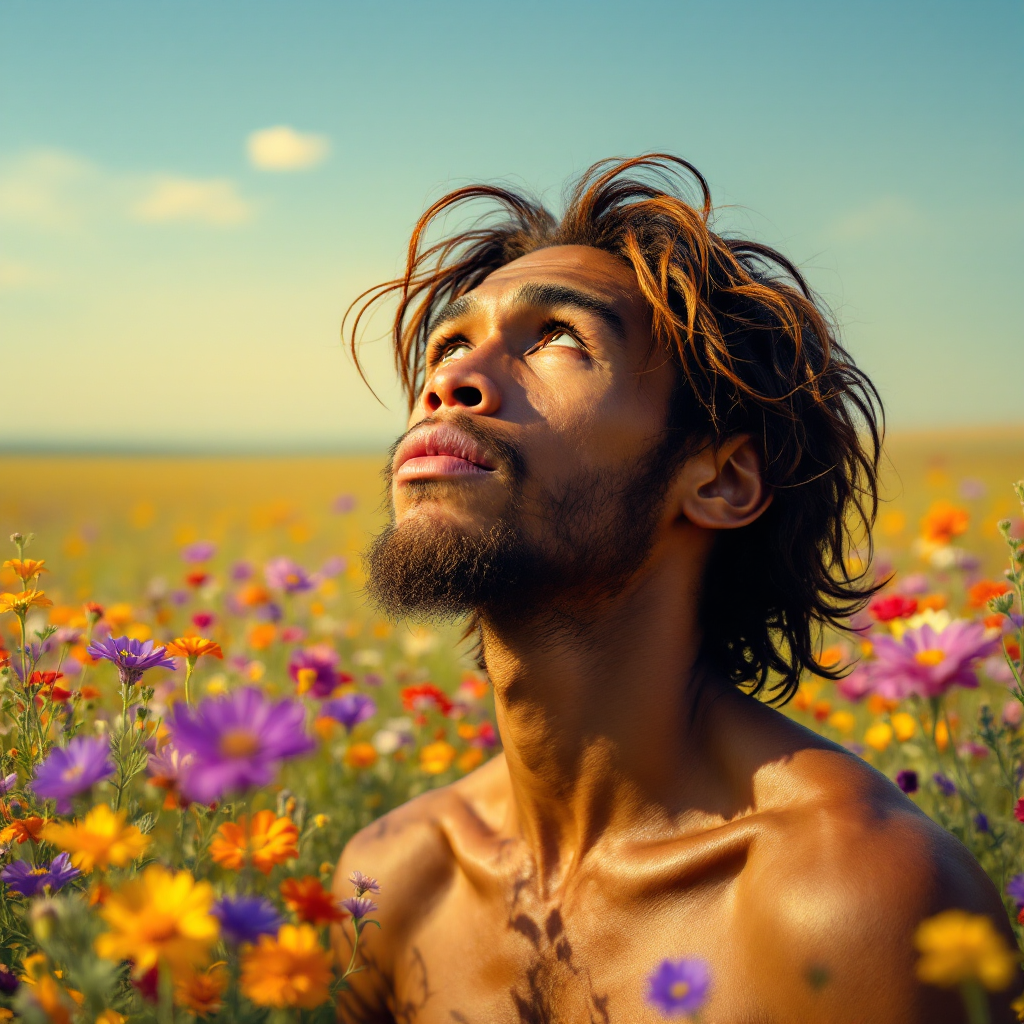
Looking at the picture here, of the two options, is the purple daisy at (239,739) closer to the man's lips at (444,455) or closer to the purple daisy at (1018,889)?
the man's lips at (444,455)

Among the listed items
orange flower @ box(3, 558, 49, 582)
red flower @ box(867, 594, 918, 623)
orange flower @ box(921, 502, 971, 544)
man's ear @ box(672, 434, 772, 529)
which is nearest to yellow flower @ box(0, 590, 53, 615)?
orange flower @ box(3, 558, 49, 582)

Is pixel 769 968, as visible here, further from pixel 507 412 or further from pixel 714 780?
pixel 507 412

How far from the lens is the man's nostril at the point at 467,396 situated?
6.97 ft

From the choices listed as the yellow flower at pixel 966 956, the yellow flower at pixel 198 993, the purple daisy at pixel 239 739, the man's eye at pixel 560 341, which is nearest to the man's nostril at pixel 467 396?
the man's eye at pixel 560 341

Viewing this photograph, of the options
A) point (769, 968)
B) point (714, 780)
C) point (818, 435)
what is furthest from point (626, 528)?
point (769, 968)

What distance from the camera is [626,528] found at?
2119mm

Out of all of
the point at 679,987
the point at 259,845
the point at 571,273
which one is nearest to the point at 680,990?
the point at 679,987

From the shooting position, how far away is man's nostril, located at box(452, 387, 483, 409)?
2123 millimetres

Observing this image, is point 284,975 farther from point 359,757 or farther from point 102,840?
point 359,757

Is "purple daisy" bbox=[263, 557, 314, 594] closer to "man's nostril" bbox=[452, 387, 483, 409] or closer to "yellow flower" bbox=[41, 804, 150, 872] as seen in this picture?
"man's nostril" bbox=[452, 387, 483, 409]

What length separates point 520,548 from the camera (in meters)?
2.02

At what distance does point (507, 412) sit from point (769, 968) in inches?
49.4

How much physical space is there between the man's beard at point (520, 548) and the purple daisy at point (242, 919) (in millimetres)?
967

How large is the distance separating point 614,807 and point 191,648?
40.6 inches
